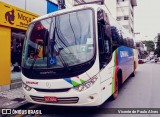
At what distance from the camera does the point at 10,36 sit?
9453mm

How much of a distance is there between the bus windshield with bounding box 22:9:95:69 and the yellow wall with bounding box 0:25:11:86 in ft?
10.7

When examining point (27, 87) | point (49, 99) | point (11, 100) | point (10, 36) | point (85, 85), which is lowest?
point (11, 100)

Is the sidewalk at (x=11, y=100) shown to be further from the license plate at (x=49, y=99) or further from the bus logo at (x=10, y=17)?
the bus logo at (x=10, y=17)

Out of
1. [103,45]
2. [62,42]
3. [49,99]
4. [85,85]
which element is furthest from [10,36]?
[85,85]

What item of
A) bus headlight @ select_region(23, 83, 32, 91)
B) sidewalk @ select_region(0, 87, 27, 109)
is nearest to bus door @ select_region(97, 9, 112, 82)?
bus headlight @ select_region(23, 83, 32, 91)

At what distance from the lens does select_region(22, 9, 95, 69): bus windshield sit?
5.16 metres

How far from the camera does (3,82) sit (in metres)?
8.86

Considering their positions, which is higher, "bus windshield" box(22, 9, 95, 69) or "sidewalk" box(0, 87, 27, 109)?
"bus windshield" box(22, 9, 95, 69)

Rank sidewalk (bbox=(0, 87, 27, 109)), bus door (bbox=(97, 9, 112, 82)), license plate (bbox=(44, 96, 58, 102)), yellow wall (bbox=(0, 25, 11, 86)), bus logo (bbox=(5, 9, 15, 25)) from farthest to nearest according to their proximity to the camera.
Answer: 1. bus logo (bbox=(5, 9, 15, 25))
2. yellow wall (bbox=(0, 25, 11, 86))
3. sidewalk (bbox=(0, 87, 27, 109))
4. bus door (bbox=(97, 9, 112, 82))
5. license plate (bbox=(44, 96, 58, 102))

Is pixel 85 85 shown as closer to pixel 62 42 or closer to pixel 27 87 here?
pixel 62 42

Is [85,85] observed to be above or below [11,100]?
above

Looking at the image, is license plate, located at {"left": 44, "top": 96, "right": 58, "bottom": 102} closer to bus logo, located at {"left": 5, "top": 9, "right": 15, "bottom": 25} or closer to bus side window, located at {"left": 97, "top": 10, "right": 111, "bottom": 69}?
bus side window, located at {"left": 97, "top": 10, "right": 111, "bottom": 69}

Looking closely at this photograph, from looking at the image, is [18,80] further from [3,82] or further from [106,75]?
[106,75]

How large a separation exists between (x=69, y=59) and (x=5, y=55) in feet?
16.1
